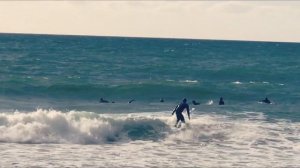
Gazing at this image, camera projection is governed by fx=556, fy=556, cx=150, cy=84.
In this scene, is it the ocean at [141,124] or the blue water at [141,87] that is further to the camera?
the blue water at [141,87]

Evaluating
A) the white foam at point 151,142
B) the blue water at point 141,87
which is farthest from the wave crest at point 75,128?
the blue water at point 141,87

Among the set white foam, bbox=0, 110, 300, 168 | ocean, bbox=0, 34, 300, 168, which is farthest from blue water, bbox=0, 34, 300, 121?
white foam, bbox=0, 110, 300, 168

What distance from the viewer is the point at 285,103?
1496 inches

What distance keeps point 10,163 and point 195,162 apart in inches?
253

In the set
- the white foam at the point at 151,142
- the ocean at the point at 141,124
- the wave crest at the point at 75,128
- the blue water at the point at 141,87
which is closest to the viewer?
the white foam at the point at 151,142

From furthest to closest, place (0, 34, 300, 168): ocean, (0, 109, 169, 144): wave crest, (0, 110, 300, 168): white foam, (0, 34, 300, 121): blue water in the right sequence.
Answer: (0, 34, 300, 121): blue water
(0, 109, 169, 144): wave crest
(0, 34, 300, 168): ocean
(0, 110, 300, 168): white foam

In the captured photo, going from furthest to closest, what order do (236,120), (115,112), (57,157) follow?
(115,112) → (236,120) → (57,157)

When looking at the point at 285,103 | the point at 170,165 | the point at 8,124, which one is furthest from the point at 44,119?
the point at 285,103

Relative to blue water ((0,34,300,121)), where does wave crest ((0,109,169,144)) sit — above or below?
below

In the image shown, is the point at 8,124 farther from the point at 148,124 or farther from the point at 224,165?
the point at 224,165

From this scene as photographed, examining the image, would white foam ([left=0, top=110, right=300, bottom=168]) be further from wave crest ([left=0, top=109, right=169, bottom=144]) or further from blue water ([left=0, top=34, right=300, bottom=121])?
blue water ([left=0, top=34, right=300, bottom=121])

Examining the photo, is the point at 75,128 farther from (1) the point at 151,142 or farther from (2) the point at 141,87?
(2) the point at 141,87

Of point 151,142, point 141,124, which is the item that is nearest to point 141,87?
point 141,124

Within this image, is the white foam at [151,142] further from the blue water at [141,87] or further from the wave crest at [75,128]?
the blue water at [141,87]
